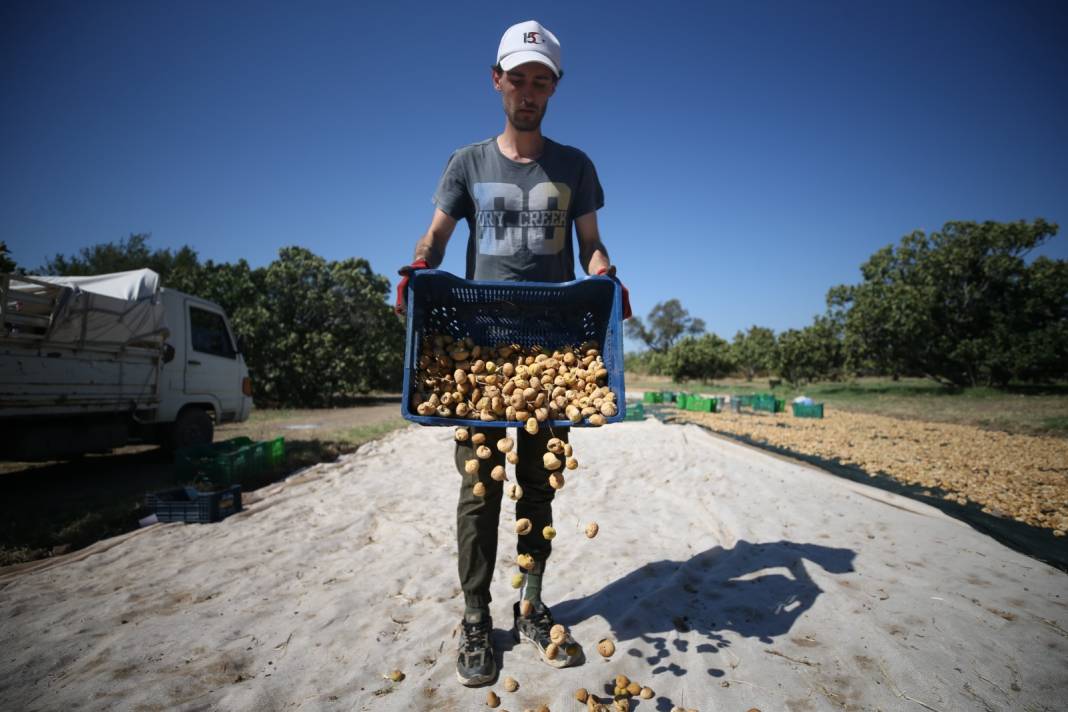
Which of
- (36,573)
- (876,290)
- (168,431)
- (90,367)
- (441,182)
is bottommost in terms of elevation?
(36,573)

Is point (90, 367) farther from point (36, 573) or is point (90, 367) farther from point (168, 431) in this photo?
point (36, 573)

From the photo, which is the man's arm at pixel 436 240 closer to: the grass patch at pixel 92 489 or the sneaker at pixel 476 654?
the sneaker at pixel 476 654

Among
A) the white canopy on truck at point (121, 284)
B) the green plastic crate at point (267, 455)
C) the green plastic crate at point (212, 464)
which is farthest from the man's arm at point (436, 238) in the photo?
the white canopy on truck at point (121, 284)

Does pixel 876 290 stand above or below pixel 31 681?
above

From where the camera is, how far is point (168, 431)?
6730 millimetres

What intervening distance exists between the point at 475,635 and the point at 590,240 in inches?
77.8

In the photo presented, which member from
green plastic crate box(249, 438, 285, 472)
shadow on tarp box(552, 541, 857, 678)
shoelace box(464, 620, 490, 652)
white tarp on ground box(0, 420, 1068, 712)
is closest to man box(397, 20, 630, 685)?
shoelace box(464, 620, 490, 652)

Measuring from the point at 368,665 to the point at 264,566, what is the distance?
148 cm

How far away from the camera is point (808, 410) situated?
46.2 feet

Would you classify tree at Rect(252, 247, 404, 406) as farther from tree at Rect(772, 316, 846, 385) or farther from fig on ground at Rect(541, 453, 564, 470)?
tree at Rect(772, 316, 846, 385)

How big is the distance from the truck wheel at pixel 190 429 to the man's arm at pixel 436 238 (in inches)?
257

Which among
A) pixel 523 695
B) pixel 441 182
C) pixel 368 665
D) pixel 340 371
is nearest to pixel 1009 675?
pixel 523 695

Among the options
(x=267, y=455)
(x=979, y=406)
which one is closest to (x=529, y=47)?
(x=267, y=455)

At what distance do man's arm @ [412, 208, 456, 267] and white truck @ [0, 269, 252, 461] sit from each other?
504 centimetres
